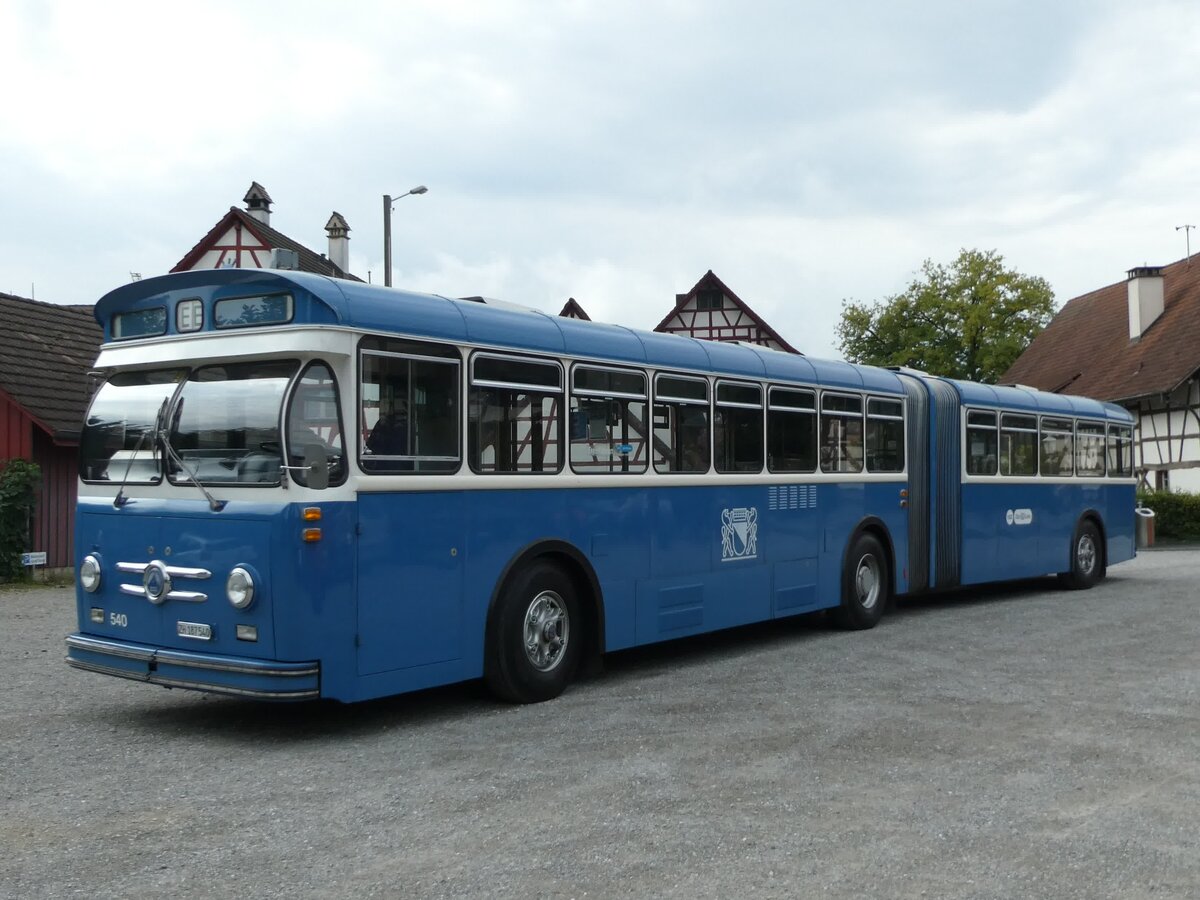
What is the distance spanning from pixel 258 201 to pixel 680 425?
1600 inches

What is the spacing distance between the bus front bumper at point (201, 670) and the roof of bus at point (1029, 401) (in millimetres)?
9854

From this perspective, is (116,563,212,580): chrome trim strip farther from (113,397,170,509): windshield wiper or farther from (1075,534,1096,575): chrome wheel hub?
(1075,534,1096,575): chrome wheel hub

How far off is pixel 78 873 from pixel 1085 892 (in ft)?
13.0

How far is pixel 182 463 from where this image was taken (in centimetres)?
788

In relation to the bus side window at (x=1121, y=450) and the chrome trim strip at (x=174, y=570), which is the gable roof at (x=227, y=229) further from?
the chrome trim strip at (x=174, y=570)

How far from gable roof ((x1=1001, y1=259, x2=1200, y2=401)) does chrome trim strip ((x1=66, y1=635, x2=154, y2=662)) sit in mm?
34190

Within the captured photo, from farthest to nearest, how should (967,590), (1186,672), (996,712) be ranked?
(967,590) < (1186,672) < (996,712)

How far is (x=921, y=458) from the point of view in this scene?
14688 millimetres

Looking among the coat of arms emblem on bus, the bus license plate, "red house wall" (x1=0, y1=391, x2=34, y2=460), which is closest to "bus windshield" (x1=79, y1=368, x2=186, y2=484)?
the bus license plate

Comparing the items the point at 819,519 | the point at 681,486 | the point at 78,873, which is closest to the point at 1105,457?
the point at 819,519

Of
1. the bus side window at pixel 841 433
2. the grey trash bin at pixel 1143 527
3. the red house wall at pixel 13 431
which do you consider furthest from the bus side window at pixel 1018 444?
the red house wall at pixel 13 431

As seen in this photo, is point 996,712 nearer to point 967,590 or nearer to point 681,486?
point 681,486

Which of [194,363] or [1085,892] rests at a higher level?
[194,363]

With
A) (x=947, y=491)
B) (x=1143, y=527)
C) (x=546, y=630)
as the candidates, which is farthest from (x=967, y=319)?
(x=546, y=630)
